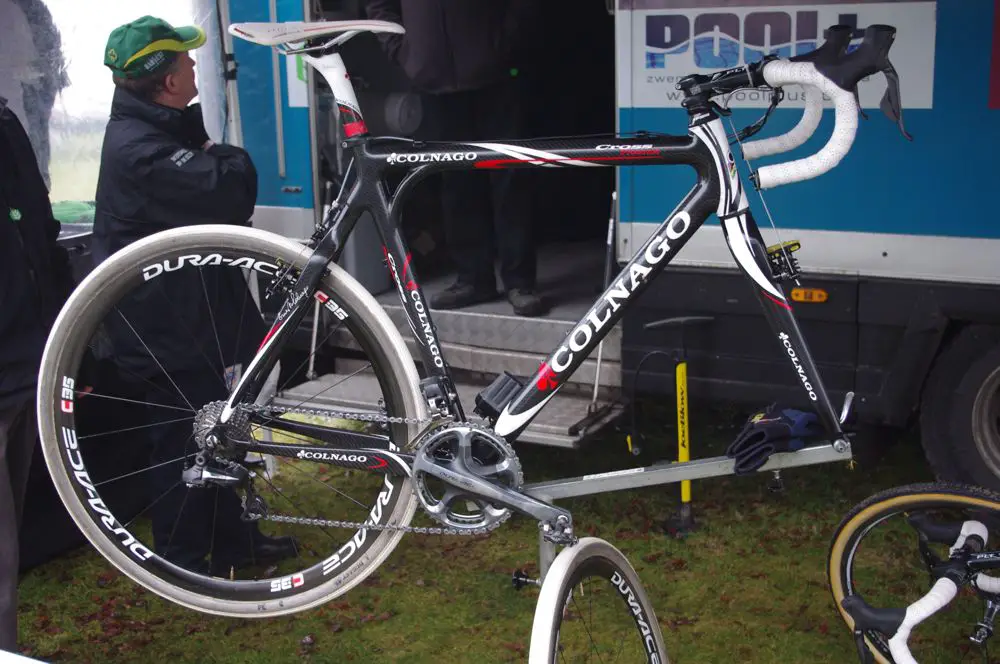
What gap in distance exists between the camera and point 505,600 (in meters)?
4.00

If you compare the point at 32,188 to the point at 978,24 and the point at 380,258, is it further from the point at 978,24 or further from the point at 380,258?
the point at 978,24

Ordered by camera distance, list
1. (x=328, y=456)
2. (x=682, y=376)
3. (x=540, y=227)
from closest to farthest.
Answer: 1. (x=328, y=456)
2. (x=682, y=376)
3. (x=540, y=227)

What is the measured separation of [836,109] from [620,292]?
27.8 inches

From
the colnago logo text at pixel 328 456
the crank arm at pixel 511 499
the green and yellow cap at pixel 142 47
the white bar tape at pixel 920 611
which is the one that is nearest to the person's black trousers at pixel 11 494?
the colnago logo text at pixel 328 456

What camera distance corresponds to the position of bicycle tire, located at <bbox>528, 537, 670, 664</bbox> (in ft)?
8.34

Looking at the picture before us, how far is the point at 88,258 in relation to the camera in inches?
181

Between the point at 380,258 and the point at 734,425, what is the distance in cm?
191

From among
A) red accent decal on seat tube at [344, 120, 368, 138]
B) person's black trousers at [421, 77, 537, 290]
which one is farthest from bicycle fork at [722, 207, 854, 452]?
person's black trousers at [421, 77, 537, 290]

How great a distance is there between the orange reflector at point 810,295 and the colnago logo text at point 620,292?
4.18 ft

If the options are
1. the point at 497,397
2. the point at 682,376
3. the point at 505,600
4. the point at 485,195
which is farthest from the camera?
the point at 485,195

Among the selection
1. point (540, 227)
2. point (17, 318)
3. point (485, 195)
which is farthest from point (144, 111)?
point (540, 227)

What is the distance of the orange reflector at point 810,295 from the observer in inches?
159

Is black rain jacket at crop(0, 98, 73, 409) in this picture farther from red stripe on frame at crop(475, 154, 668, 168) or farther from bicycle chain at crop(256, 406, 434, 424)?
red stripe on frame at crop(475, 154, 668, 168)

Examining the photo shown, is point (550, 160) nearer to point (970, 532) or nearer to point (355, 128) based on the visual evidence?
point (355, 128)
